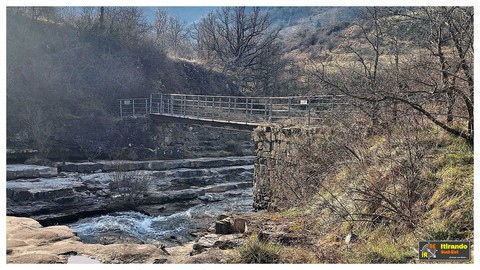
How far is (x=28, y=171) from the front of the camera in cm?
1614

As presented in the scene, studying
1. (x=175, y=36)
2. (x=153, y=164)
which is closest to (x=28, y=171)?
(x=153, y=164)

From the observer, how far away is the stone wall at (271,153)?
1172cm

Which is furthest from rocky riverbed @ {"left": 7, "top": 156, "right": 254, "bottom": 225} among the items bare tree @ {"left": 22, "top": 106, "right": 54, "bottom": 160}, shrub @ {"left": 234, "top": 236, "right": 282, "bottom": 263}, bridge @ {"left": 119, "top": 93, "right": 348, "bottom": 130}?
shrub @ {"left": 234, "top": 236, "right": 282, "bottom": 263}

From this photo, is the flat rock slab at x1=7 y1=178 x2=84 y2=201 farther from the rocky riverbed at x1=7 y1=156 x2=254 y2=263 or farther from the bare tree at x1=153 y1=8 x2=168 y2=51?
the bare tree at x1=153 y1=8 x2=168 y2=51

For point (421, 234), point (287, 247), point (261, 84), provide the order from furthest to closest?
point (261, 84) → point (287, 247) → point (421, 234)

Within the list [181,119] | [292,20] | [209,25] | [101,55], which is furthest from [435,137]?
[101,55]

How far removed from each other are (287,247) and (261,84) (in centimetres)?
1897

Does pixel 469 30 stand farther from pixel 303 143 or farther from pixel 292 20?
pixel 292 20

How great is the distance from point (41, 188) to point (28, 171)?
1691 mm

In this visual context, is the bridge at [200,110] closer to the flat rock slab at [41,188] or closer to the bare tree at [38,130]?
the bare tree at [38,130]

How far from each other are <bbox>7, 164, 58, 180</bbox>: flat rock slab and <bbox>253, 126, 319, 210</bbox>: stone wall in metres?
8.34

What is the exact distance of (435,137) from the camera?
7387mm

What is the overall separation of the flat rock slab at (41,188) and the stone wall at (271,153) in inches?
267

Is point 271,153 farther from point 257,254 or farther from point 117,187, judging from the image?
point 257,254
